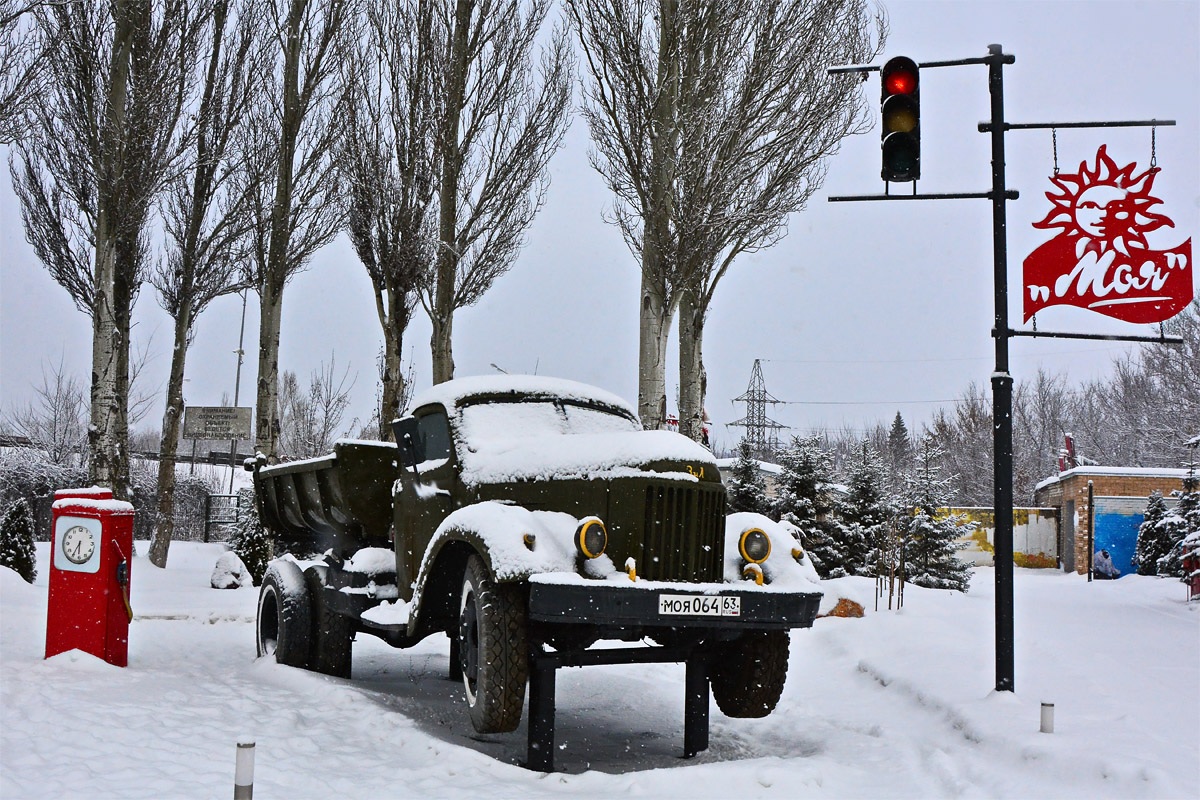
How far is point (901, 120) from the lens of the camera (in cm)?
747

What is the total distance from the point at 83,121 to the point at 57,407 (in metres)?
20.5

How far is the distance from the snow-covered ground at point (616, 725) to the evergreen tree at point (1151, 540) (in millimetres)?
16466

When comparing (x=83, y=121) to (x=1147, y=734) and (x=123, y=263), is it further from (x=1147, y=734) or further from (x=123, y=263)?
(x=1147, y=734)

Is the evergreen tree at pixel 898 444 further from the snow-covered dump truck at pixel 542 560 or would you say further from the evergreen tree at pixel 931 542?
the snow-covered dump truck at pixel 542 560

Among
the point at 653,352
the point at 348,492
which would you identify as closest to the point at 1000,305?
the point at 348,492

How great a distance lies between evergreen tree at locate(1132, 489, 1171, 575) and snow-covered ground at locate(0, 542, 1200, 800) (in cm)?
1647

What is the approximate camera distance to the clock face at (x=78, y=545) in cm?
794

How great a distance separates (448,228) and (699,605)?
13154 mm

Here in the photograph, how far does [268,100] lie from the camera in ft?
64.7

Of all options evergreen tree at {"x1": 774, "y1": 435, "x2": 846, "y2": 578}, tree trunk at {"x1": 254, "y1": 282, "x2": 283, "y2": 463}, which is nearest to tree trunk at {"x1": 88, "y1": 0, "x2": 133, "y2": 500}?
tree trunk at {"x1": 254, "y1": 282, "x2": 283, "y2": 463}

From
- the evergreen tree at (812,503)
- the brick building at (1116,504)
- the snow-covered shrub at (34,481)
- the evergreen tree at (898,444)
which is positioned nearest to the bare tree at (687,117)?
the evergreen tree at (812,503)

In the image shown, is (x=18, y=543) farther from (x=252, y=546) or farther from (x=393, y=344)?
(x=393, y=344)

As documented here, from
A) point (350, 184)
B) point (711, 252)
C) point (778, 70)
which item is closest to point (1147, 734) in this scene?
point (711, 252)

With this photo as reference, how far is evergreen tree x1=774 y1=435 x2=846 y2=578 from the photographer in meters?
19.6
